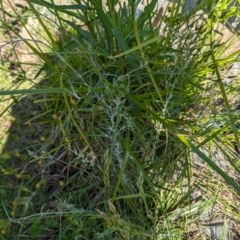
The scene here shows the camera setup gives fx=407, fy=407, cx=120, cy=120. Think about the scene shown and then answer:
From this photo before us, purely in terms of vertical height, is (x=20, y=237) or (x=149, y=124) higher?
(x=149, y=124)

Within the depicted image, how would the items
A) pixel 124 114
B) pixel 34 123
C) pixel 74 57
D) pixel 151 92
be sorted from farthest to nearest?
pixel 34 123 → pixel 74 57 → pixel 151 92 → pixel 124 114

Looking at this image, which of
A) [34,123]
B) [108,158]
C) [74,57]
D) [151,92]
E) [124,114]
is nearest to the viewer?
[108,158]

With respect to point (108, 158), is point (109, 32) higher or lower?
higher

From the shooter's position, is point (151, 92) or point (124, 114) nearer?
point (124, 114)

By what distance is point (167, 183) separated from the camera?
167 centimetres

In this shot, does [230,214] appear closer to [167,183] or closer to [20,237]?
[167,183]

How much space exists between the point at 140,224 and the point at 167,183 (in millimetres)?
211

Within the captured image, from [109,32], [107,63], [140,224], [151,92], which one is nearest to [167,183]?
[140,224]

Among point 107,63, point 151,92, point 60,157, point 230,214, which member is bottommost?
point 230,214

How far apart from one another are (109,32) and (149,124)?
394 millimetres

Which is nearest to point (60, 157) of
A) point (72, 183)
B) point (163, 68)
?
point (72, 183)

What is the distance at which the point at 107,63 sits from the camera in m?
1.61

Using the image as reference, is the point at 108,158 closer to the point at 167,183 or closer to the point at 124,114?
the point at 124,114

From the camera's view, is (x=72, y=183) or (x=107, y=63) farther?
(x=72, y=183)
